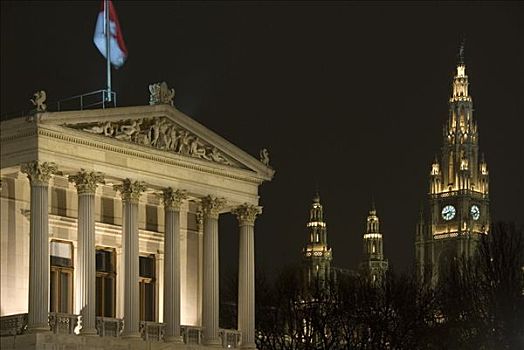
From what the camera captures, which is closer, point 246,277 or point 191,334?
point 191,334

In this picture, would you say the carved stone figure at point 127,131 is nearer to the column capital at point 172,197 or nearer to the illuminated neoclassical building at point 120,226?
the illuminated neoclassical building at point 120,226

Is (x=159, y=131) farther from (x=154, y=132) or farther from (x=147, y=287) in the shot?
(x=147, y=287)

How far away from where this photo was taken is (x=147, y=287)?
73.5 meters

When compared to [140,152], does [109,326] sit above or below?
below

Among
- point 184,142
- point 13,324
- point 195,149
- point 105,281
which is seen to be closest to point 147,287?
point 105,281

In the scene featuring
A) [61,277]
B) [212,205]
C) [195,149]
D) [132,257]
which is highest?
[195,149]

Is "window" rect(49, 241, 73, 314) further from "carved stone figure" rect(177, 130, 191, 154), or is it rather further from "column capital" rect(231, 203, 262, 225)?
"column capital" rect(231, 203, 262, 225)

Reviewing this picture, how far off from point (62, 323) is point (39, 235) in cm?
438

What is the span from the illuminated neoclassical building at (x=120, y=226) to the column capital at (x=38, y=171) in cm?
6

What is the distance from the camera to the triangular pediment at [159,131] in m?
64.2

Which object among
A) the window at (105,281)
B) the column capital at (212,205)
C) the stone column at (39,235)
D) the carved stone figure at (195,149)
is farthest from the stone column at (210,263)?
the stone column at (39,235)

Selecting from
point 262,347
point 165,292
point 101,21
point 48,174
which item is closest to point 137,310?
point 165,292

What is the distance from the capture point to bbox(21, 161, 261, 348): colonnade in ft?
201

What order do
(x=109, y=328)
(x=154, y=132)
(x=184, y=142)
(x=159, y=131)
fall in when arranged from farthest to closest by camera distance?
1. (x=184, y=142)
2. (x=159, y=131)
3. (x=154, y=132)
4. (x=109, y=328)
